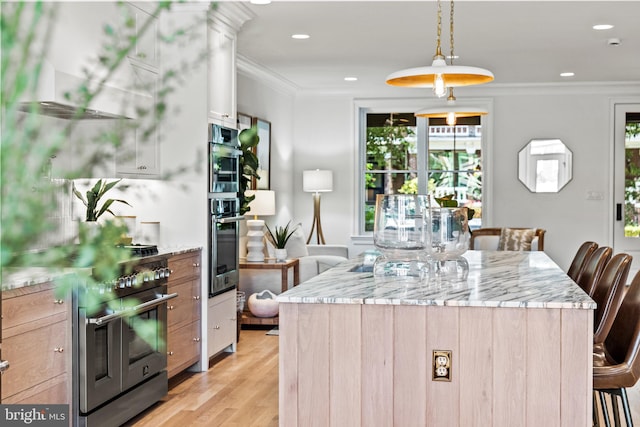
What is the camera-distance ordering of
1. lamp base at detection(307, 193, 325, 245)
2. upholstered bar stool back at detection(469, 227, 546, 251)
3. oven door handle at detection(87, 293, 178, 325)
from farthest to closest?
1. lamp base at detection(307, 193, 325, 245)
2. upholstered bar stool back at detection(469, 227, 546, 251)
3. oven door handle at detection(87, 293, 178, 325)

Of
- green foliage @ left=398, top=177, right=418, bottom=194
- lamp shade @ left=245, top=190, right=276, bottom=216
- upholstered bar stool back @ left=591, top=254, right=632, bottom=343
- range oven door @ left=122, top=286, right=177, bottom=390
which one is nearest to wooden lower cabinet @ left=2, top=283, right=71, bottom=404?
range oven door @ left=122, top=286, right=177, bottom=390

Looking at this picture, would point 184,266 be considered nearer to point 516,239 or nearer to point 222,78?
point 222,78

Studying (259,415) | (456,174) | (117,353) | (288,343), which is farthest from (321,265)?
(288,343)

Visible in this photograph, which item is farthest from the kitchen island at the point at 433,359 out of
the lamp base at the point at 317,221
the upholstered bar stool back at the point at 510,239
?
the lamp base at the point at 317,221

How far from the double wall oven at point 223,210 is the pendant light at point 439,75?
1.59 metres

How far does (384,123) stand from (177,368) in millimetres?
5798

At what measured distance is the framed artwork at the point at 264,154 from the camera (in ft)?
25.8

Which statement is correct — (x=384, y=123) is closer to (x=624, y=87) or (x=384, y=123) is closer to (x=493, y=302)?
(x=624, y=87)

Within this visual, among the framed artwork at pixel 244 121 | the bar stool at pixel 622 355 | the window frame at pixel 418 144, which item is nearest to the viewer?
the bar stool at pixel 622 355

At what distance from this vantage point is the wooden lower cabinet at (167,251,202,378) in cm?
443

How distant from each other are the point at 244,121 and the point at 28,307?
4.58m

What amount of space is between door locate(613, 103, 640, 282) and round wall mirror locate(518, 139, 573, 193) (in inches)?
24.4

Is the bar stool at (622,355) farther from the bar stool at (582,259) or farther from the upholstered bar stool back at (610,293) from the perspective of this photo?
the bar stool at (582,259)

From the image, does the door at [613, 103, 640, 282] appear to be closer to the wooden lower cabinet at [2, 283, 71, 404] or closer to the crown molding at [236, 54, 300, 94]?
the crown molding at [236, 54, 300, 94]
